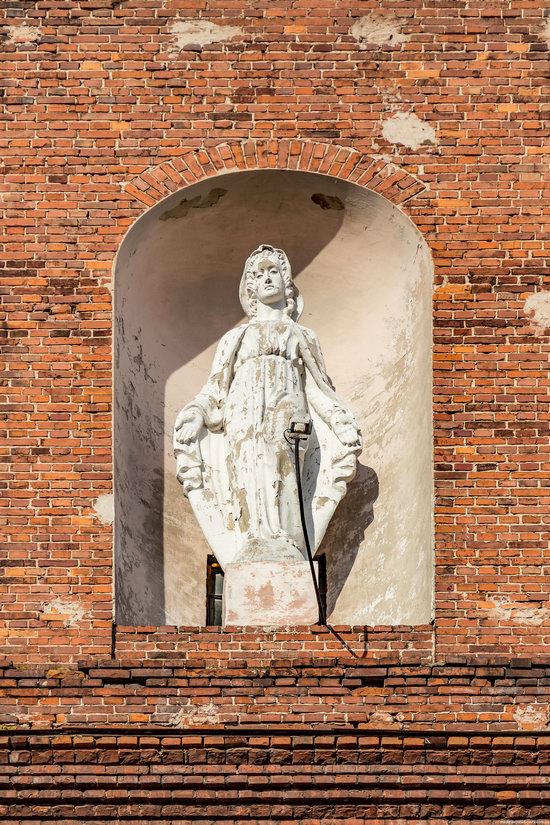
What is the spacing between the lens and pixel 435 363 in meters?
18.6

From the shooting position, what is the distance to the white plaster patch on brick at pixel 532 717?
56.1 feet

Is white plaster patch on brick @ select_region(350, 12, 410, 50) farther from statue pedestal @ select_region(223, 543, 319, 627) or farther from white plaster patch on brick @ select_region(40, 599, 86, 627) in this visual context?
white plaster patch on brick @ select_region(40, 599, 86, 627)

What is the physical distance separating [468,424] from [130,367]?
8.09 feet

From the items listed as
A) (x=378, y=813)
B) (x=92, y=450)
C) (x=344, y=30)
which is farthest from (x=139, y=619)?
(x=344, y=30)

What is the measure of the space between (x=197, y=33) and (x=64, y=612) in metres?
4.32

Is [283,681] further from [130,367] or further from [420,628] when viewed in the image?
[130,367]

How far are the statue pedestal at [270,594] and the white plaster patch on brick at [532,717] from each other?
1.42 m

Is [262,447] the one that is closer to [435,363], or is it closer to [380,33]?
[435,363]

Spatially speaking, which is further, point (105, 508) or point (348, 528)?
point (348, 528)

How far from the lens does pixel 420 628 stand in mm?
17688

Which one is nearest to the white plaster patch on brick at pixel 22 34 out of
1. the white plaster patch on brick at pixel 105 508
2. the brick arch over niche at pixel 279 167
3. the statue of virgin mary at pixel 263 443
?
the brick arch over niche at pixel 279 167

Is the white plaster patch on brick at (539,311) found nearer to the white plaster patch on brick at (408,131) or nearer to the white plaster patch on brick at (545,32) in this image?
the white plaster patch on brick at (408,131)

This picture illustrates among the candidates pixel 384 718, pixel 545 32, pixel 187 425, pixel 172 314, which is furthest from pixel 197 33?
pixel 384 718

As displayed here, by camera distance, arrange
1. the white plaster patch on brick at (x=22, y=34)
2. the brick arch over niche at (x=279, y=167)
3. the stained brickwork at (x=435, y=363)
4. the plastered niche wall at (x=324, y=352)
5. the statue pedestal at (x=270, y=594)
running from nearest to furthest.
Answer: the stained brickwork at (x=435, y=363) → the statue pedestal at (x=270, y=594) → the plastered niche wall at (x=324, y=352) → the brick arch over niche at (x=279, y=167) → the white plaster patch on brick at (x=22, y=34)
